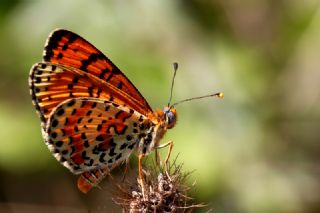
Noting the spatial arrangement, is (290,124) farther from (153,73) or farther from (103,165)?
(103,165)

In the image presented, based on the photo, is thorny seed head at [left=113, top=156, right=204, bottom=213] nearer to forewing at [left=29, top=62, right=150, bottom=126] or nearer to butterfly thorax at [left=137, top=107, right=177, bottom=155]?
butterfly thorax at [left=137, top=107, right=177, bottom=155]

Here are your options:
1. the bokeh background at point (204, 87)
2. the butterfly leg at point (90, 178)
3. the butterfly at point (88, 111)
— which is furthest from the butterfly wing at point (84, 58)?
the bokeh background at point (204, 87)

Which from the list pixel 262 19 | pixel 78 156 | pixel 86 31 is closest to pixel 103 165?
pixel 78 156

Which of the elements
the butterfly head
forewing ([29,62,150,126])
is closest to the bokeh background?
the butterfly head

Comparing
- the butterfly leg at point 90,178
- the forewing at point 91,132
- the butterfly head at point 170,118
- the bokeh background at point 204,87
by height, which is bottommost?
the butterfly leg at point 90,178

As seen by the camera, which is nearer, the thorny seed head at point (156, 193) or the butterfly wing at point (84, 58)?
the thorny seed head at point (156, 193)

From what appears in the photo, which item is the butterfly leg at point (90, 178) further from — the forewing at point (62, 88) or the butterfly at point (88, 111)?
the forewing at point (62, 88)
